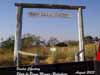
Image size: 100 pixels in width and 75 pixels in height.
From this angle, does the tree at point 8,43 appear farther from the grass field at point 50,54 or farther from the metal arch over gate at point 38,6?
the metal arch over gate at point 38,6

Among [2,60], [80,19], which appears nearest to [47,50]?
[2,60]

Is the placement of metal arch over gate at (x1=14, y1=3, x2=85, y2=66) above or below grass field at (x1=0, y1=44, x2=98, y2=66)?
above

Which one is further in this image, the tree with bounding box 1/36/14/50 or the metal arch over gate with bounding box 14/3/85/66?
the tree with bounding box 1/36/14/50

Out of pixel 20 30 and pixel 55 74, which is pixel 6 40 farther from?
pixel 55 74

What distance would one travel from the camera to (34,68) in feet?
17.8

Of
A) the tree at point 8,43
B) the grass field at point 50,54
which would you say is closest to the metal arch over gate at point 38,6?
the grass field at point 50,54

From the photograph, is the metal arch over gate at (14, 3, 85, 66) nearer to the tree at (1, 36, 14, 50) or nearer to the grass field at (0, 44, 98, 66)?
the grass field at (0, 44, 98, 66)

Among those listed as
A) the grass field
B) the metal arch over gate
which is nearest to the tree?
the grass field

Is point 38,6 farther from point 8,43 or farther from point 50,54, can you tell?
point 8,43

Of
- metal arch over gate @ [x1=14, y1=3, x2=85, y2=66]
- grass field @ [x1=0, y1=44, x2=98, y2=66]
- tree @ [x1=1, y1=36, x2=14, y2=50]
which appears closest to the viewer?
metal arch over gate @ [x1=14, y1=3, x2=85, y2=66]

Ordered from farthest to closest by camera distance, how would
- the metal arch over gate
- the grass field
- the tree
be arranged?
the tree < the grass field < the metal arch over gate

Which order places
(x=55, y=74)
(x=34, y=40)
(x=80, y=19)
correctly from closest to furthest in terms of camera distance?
(x=55, y=74), (x=80, y=19), (x=34, y=40)

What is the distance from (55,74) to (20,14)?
226 inches

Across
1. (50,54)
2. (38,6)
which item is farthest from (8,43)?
(38,6)
